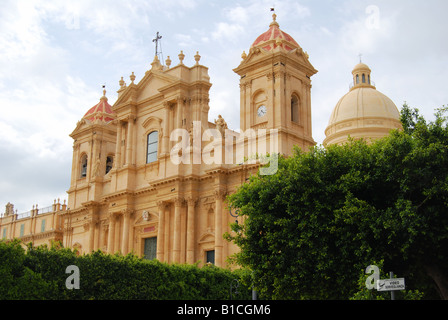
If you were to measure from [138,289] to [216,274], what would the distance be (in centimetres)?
477

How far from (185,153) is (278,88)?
7.36 meters

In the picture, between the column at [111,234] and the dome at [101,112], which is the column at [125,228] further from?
the dome at [101,112]

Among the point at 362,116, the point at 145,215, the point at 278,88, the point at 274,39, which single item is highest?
the point at 362,116

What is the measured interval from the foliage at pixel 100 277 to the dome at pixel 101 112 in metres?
24.5

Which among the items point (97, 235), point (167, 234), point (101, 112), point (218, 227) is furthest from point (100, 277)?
point (101, 112)

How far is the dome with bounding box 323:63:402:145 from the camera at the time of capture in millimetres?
53125

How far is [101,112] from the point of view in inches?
2025

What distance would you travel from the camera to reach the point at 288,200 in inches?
888

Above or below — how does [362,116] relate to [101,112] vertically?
above

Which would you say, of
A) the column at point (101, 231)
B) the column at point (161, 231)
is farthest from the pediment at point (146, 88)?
the column at point (101, 231)

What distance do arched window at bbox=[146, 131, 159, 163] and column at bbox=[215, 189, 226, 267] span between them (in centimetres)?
741

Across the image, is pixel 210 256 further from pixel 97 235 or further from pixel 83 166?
pixel 83 166
